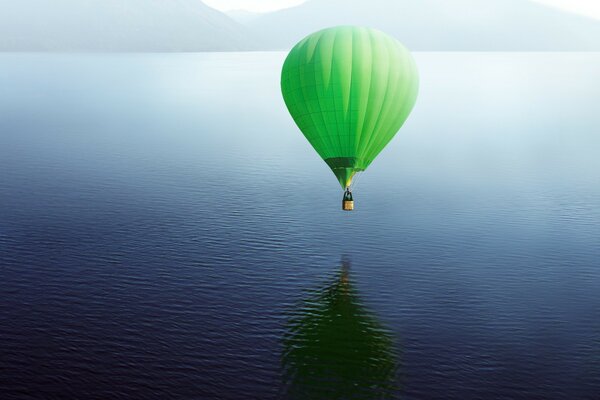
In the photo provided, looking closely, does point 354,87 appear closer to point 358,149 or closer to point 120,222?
point 358,149

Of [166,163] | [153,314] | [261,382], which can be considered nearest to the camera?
[261,382]

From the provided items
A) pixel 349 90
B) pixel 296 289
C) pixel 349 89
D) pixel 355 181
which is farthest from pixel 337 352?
pixel 355 181

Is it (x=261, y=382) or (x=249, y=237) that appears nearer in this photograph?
(x=261, y=382)

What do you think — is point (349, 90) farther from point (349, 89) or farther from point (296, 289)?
point (296, 289)

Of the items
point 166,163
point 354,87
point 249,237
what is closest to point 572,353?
point 354,87

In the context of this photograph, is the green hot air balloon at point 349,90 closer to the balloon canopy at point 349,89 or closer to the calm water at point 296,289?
the balloon canopy at point 349,89

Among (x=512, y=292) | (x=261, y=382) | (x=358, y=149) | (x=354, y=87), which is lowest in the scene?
(x=261, y=382)

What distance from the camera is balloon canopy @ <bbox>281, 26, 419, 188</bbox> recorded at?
9925 centimetres

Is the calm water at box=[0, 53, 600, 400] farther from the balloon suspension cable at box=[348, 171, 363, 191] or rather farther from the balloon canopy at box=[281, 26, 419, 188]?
the balloon canopy at box=[281, 26, 419, 188]

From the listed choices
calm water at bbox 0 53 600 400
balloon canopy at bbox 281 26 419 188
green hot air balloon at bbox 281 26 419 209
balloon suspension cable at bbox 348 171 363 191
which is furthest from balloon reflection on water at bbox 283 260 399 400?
balloon suspension cable at bbox 348 171 363 191

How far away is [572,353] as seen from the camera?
82375 mm

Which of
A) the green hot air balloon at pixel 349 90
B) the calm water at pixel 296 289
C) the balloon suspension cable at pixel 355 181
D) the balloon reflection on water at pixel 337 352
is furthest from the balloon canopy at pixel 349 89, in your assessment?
the balloon suspension cable at pixel 355 181

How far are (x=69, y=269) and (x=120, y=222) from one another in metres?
26.6

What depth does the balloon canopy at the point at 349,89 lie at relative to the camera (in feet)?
326
